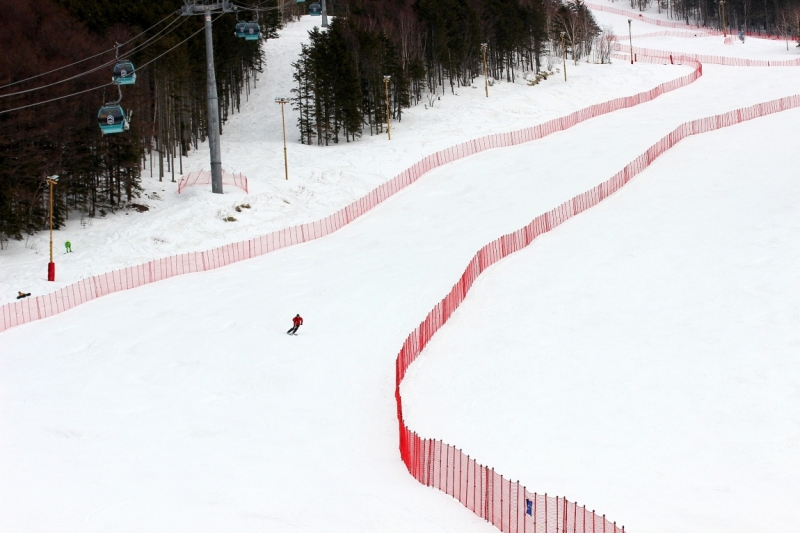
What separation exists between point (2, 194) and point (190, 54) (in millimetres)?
20827

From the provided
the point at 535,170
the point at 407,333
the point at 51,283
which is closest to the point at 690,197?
the point at 535,170

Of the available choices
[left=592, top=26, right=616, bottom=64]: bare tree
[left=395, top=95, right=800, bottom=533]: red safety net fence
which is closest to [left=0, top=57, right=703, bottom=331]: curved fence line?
[left=395, top=95, right=800, bottom=533]: red safety net fence

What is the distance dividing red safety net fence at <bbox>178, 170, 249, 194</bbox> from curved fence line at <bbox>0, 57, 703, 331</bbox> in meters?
6.97

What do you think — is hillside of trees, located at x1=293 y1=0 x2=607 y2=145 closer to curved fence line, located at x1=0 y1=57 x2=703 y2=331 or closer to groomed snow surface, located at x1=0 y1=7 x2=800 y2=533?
curved fence line, located at x1=0 y1=57 x2=703 y2=331

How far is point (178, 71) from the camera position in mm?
52500

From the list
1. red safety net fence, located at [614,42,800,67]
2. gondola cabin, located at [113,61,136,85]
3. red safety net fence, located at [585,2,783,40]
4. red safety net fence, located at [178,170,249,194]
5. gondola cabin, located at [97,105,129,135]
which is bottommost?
red safety net fence, located at [178,170,249,194]

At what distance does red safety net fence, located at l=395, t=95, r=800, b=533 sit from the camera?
15633mm

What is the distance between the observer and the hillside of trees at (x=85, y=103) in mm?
40906

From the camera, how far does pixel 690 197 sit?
42.5m

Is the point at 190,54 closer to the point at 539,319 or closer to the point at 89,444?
the point at 539,319

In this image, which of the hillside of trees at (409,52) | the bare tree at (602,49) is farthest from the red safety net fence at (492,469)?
the bare tree at (602,49)

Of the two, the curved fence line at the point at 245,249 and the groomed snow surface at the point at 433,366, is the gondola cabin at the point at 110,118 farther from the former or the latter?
the groomed snow surface at the point at 433,366

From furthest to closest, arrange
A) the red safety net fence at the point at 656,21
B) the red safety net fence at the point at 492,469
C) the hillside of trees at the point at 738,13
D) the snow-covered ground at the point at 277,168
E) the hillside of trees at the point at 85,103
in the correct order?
the hillside of trees at the point at 738,13 → the red safety net fence at the point at 656,21 → the hillside of trees at the point at 85,103 → the snow-covered ground at the point at 277,168 → the red safety net fence at the point at 492,469

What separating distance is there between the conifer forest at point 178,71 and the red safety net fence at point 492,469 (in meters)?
17.4
